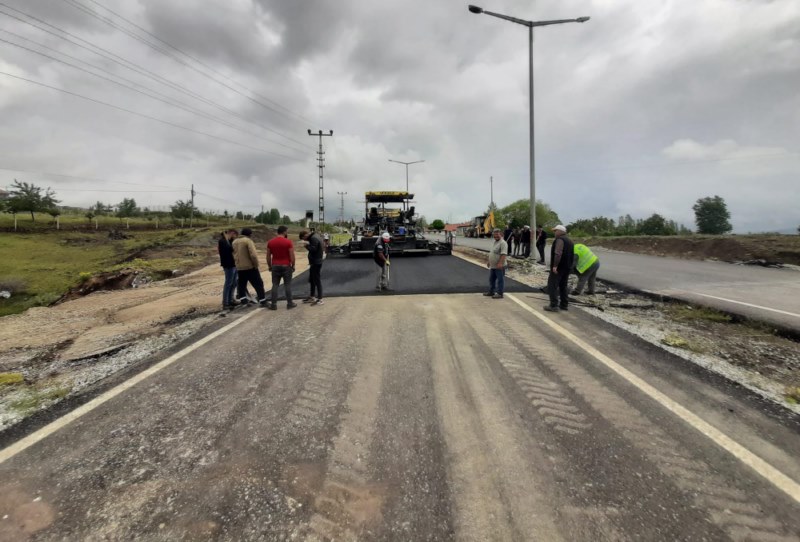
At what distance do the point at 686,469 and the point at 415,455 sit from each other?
1.94 m

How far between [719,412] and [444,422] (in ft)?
8.42

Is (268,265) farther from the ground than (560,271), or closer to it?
farther from the ground

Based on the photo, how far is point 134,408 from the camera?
344 centimetres

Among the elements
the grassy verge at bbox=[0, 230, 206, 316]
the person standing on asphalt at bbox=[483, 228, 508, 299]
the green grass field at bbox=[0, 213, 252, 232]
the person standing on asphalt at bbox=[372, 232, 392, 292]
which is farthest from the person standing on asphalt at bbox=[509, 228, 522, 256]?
the green grass field at bbox=[0, 213, 252, 232]

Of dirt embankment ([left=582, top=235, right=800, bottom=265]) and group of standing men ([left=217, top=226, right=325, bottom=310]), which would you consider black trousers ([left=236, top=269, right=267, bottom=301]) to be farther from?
dirt embankment ([left=582, top=235, right=800, bottom=265])

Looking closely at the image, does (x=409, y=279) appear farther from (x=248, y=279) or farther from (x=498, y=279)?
(x=248, y=279)

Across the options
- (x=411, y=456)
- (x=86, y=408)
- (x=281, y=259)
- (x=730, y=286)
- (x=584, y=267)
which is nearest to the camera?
(x=411, y=456)

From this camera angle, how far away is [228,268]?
7.86m

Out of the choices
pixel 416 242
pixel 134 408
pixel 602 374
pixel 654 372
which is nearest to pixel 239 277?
pixel 134 408

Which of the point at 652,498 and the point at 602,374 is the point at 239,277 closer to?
the point at 602,374

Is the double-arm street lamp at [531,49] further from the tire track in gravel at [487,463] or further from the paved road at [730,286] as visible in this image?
the tire track in gravel at [487,463]

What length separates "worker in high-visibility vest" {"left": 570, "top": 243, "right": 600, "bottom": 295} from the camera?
8427mm

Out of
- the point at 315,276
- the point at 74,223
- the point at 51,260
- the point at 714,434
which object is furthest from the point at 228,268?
the point at 74,223

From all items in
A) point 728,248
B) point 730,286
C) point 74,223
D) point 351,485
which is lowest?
point 351,485
